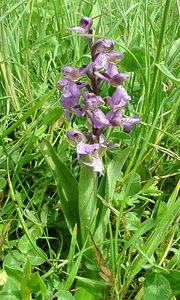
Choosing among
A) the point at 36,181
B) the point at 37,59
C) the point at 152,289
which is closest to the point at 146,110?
the point at 36,181

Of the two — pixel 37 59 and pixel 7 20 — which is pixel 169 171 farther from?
pixel 7 20

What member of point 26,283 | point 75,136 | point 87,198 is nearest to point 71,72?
point 75,136

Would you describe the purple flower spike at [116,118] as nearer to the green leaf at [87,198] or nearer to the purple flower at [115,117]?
the purple flower at [115,117]

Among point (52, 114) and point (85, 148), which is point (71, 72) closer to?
point (85, 148)

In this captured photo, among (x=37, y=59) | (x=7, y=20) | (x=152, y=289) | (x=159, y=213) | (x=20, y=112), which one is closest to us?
(x=152, y=289)

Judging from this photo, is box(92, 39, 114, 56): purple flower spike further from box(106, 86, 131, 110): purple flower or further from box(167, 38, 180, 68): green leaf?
box(167, 38, 180, 68): green leaf
